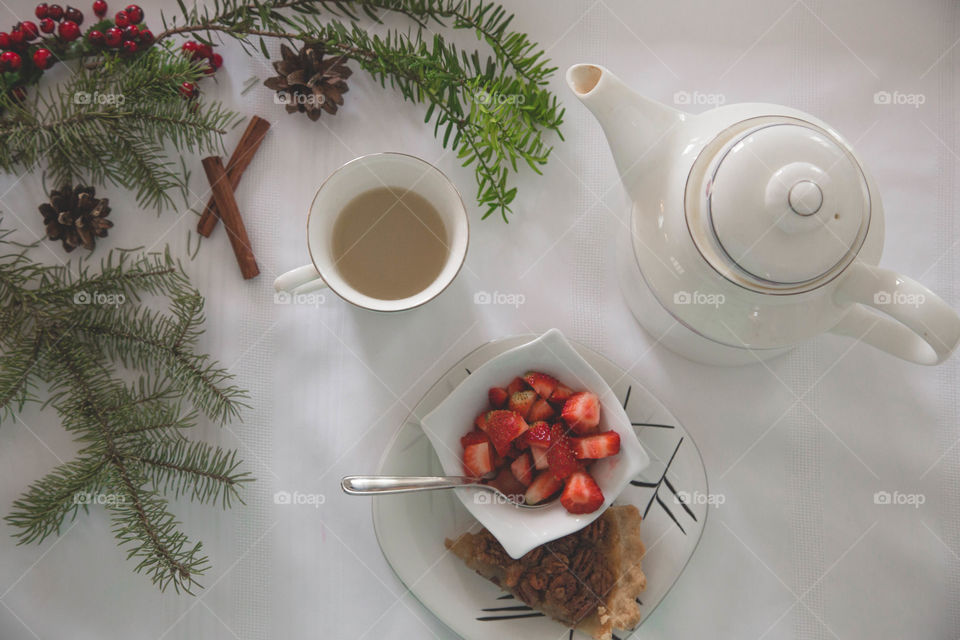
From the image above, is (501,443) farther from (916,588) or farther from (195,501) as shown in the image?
(916,588)

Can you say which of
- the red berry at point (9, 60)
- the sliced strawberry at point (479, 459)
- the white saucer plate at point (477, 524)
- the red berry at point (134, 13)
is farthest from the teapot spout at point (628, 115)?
the red berry at point (9, 60)

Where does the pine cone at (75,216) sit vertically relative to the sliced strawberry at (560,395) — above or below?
below

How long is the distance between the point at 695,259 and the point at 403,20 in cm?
53

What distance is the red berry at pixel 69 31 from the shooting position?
31.3 inches

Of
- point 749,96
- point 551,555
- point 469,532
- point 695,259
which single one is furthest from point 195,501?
point 749,96

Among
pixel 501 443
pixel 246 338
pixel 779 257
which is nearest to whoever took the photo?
pixel 779 257

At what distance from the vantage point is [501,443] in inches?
29.6

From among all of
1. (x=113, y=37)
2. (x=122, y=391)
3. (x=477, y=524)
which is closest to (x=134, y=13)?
(x=113, y=37)

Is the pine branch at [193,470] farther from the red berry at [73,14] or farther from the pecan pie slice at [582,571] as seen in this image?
the red berry at [73,14]

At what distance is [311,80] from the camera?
825 millimetres

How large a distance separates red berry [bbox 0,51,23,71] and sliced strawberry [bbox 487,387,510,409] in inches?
28.2

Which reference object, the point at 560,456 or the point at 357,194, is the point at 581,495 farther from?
the point at 357,194

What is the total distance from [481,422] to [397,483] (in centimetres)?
12

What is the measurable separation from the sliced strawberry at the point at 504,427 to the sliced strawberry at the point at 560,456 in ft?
0.12
